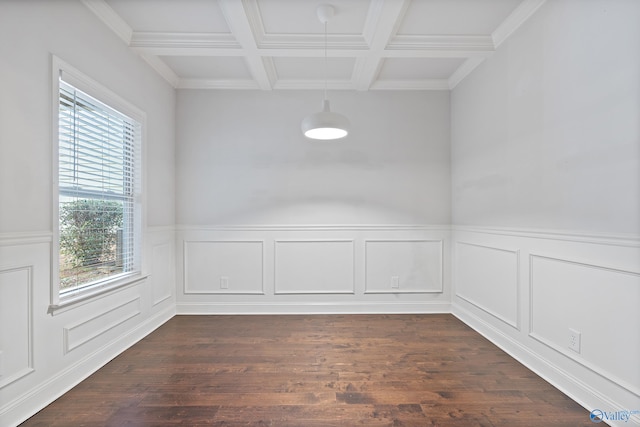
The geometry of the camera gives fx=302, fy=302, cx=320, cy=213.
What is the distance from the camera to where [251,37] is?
2461 millimetres

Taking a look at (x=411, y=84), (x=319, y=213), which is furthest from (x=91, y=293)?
(x=411, y=84)

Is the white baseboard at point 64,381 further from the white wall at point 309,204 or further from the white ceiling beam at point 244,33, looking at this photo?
the white ceiling beam at point 244,33

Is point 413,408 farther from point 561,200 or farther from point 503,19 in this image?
point 503,19

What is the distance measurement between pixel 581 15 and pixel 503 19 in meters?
0.67

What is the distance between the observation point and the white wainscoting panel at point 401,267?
3500 mm

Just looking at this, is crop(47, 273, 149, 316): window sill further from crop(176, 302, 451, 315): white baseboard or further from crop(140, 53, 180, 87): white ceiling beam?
crop(140, 53, 180, 87): white ceiling beam

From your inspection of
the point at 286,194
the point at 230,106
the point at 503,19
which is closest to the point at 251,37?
the point at 230,106

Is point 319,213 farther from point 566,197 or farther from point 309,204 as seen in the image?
point 566,197

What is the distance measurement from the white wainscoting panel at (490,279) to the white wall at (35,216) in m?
3.21

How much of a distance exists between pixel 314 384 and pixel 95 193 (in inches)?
82.5

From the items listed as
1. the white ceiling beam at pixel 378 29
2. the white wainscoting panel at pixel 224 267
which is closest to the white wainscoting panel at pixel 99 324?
the white wainscoting panel at pixel 224 267

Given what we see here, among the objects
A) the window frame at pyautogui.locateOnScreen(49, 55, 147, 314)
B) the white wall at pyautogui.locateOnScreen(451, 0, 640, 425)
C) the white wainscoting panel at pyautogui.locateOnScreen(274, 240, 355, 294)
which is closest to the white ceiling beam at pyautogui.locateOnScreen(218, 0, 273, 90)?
the window frame at pyautogui.locateOnScreen(49, 55, 147, 314)

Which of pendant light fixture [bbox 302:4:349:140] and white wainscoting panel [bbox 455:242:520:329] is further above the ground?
pendant light fixture [bbox 302:4:349:140]

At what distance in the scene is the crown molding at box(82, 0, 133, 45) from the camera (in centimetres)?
214
